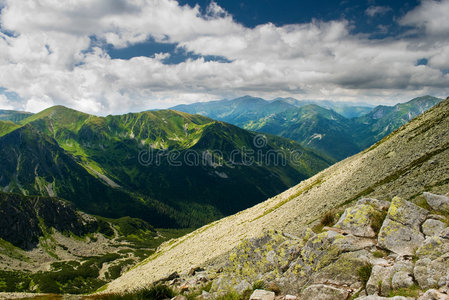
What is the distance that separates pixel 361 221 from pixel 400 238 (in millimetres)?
2940

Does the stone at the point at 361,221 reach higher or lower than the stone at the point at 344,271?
higher

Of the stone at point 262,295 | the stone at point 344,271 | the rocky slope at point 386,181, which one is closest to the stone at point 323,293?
the stone at point 344,271

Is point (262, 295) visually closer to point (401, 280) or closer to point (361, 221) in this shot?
point (401, 280)

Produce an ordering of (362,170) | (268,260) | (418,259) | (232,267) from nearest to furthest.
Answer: (418,259)
(268,260)
(232,267)
(362,170)

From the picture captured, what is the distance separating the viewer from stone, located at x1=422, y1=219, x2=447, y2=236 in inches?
571

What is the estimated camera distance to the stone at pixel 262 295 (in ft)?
46.7

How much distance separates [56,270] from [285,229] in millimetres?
219027

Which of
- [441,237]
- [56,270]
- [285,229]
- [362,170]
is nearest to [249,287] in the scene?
[441,237]

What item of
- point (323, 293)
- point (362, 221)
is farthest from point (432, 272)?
point (362, 221)

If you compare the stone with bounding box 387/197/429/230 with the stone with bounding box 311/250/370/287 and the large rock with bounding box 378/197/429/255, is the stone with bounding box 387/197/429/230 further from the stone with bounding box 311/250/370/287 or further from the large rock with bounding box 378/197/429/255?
the stone with bounding box 311/250/370/287

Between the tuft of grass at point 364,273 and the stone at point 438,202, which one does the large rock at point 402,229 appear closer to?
the stone at point 438,202

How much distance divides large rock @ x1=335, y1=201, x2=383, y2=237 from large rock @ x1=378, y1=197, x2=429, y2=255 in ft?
4.43

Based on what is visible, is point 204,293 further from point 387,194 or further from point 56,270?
point 56,270

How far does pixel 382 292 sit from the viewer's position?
11211 millimetres
